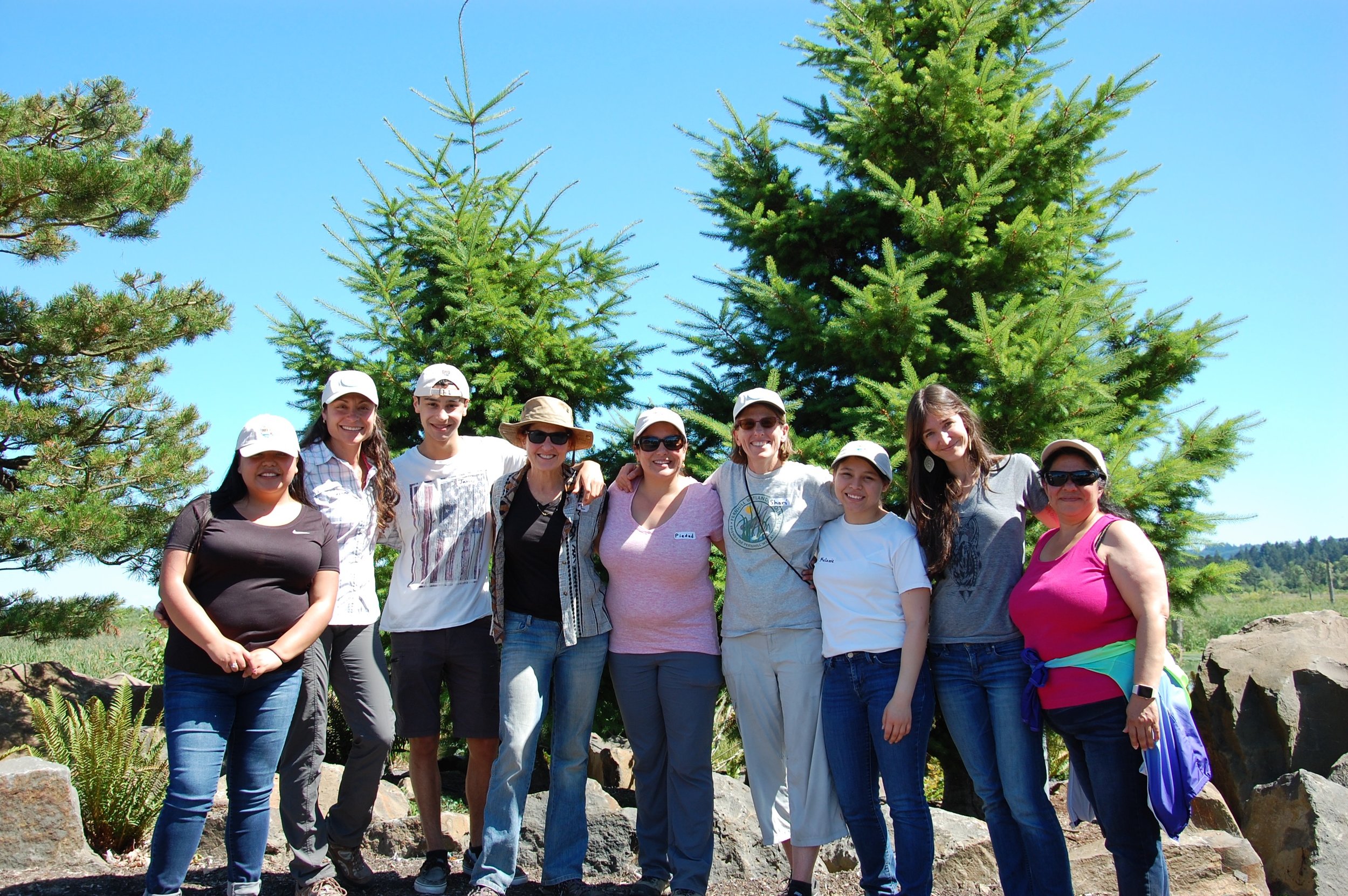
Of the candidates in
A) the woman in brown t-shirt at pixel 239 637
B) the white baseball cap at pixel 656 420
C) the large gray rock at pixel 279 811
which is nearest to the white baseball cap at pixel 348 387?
the woman in brown t-shirt at pixel 239 637

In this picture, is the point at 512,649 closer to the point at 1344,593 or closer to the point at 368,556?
the point at 368,556

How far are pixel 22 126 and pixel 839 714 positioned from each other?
28.8 ft

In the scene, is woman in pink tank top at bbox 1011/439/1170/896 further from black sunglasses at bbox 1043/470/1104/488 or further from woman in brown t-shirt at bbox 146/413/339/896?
woman in brown t-shirt at bbox 146/413/339/896

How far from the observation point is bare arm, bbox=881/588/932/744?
351 centimetres

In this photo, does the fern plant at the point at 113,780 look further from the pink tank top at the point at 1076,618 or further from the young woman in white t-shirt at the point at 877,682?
the pink tank top at the point at 1076,618

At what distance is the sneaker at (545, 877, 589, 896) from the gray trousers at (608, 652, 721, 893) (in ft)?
1.52

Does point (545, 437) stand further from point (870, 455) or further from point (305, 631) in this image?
point (870, 455)

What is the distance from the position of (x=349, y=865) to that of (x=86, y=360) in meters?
6.52

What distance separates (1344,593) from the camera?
57.4m

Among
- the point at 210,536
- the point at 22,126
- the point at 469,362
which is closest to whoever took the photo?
the point at 210,536

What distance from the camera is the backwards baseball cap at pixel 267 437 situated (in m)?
3.57

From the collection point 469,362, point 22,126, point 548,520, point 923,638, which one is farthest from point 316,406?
point 923,638

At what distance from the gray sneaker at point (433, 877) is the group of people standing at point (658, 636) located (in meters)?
0.02

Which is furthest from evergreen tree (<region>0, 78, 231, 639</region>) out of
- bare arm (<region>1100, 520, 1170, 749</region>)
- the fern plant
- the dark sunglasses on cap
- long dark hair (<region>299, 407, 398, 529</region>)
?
bare arm (<region>1100, 520, 1170, 749</region>)
